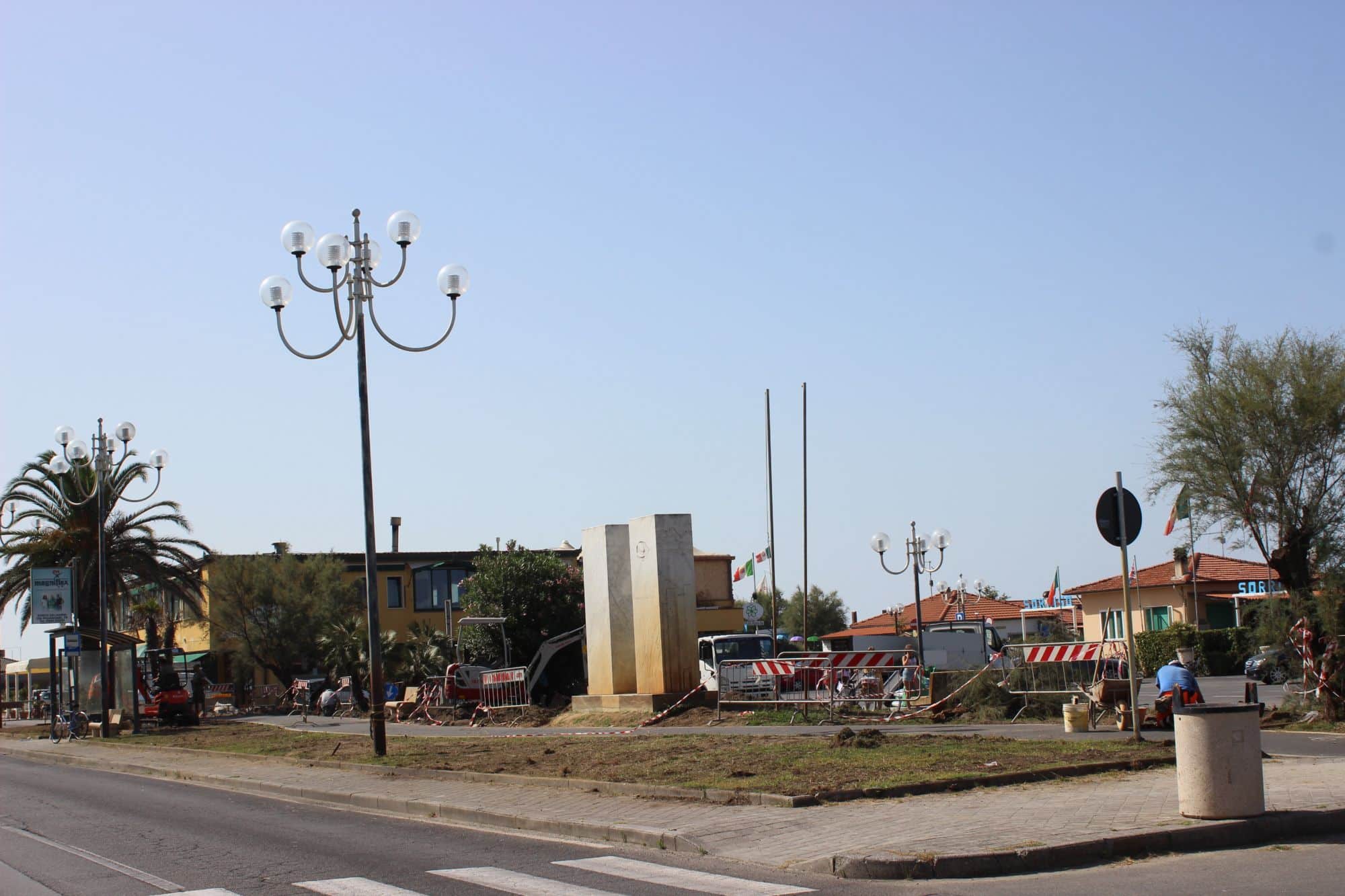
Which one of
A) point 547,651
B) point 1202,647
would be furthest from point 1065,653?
point 1202,647

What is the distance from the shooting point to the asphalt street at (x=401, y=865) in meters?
8.28

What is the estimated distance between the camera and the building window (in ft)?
206

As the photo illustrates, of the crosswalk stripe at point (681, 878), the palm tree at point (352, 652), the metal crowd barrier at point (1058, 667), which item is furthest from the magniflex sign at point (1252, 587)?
the crosswalk stripe at point (681, 878)

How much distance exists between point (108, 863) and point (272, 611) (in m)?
45.7

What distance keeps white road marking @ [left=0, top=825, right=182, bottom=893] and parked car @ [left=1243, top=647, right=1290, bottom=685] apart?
602 inches

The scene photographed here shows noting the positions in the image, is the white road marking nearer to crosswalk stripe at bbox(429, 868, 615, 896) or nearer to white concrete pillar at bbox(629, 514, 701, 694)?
crosswalk stripe at bbox(429, 868, 615, 896)

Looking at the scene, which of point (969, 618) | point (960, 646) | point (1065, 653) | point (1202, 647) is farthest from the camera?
point (969, 618)

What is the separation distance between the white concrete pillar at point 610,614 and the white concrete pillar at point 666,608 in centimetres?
73

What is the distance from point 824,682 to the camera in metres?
25.5

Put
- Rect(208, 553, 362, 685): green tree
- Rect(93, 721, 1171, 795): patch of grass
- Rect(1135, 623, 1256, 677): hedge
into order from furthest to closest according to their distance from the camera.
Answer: Rect(208, 553, 362, 685): green tree → Rect(1135, 623, 1256, 677): hedge → Rect(93, 721, 1171, 795): patch of grass

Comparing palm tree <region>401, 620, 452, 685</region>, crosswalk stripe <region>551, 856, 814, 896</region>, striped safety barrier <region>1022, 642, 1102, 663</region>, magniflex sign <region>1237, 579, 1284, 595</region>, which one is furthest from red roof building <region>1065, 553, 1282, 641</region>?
crosswalk stripe <region>551, 856, 814, 896</region>

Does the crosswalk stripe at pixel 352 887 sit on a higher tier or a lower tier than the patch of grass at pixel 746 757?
higher

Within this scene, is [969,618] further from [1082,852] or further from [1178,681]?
[1082,852]

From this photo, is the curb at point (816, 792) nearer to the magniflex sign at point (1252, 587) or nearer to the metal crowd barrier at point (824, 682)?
the metal crowd barrier at point (824, 682)
